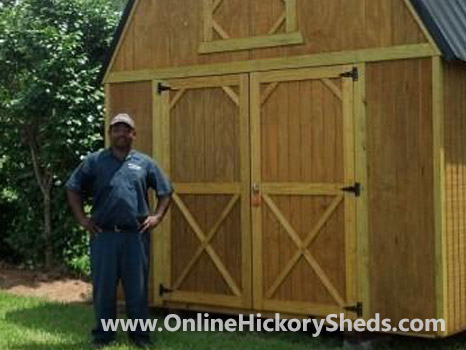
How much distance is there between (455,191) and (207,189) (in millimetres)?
2478

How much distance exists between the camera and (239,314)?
27.9ft

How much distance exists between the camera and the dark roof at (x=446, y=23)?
7105 mm

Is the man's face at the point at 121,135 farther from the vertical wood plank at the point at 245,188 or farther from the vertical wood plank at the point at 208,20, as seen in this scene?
the vertical wood plank at the point at 208,20

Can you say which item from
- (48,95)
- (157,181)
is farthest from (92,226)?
(48,95)

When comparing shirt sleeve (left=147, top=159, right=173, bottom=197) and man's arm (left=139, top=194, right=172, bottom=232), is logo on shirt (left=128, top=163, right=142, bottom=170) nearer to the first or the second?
shirt sleeve (left=147, top=159, right=173, bottom=197)

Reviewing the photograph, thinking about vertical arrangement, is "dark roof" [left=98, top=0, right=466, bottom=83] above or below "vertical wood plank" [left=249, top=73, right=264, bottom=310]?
above

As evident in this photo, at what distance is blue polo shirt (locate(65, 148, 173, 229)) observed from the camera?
704cm

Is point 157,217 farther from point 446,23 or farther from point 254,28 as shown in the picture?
point 446,23

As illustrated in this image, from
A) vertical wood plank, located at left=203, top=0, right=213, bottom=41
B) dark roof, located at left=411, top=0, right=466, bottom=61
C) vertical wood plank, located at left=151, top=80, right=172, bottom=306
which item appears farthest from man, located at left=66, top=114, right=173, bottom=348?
dark roof, located at left=411, top=0, right=466, bottom=61

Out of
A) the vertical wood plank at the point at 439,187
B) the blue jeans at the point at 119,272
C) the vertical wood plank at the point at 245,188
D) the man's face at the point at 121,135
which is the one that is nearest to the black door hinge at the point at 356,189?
the vertical wood plank at the point at 439,187

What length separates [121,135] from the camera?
7.11 meters

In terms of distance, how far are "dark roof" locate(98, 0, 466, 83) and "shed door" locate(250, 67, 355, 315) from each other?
34.2 inches

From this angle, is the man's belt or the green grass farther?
the green grass

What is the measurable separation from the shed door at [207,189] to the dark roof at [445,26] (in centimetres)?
189
